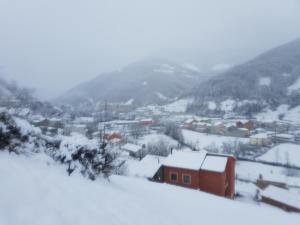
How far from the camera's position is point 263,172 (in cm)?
2298

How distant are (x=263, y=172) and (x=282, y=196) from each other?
27.4 ft

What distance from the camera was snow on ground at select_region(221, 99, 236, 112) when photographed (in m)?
70.4

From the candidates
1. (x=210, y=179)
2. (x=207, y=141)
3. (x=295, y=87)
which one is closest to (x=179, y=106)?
(x=295, y=87)

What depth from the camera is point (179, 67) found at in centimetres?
16138

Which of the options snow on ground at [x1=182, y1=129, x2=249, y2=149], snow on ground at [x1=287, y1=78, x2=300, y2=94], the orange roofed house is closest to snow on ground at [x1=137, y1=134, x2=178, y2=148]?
snow on ground at [x1=182, y1=129, x2=249, y2=149]

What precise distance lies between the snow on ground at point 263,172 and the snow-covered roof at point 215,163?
10.6 meters

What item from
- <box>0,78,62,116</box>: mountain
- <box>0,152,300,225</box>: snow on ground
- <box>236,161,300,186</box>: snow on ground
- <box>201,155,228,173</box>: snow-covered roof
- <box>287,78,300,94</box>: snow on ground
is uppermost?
<box>287,78,300,94</box>: snow on ground

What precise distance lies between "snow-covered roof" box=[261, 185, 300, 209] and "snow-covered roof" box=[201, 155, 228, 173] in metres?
5.98

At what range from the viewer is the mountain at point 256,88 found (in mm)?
69125

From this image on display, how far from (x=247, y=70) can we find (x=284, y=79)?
13014mm

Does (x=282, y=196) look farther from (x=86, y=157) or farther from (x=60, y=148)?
(x=60, y=148)

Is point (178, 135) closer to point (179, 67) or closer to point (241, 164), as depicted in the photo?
point (241, 164)

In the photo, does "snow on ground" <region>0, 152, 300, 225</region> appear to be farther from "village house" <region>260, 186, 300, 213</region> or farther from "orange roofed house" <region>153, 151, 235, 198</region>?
"village house" <region>260, 186, 300, 213</region>

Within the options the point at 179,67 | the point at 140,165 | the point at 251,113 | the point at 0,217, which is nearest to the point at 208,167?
the point at 140,165
